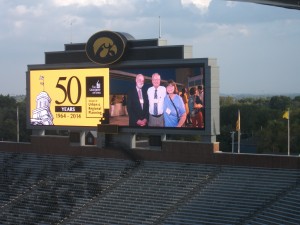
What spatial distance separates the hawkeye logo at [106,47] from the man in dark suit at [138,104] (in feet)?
5.05

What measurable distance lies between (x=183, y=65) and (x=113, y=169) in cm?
585

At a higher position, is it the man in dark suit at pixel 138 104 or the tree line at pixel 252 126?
the man in dark suit at pixel 138 104

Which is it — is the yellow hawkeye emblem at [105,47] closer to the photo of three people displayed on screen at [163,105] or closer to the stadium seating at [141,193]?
the photo of three people displayed on screen at [163,105]

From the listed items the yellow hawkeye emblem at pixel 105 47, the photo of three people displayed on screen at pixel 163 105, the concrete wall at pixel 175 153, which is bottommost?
the concrete wall at pixel 175 153

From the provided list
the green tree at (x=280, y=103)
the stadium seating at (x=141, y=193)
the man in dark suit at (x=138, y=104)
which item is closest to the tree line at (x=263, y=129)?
the man in dark suit at (x=138, y=104)

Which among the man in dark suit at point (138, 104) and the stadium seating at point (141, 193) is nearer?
the stadium seating at point (141, 193)

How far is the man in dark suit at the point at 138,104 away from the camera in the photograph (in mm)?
28984

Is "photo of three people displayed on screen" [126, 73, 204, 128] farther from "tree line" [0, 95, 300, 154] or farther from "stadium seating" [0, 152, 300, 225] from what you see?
"tree line" [0, 95, 300, 154]

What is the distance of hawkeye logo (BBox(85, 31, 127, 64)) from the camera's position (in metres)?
29.6

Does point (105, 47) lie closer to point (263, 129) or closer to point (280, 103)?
point (263, 129)

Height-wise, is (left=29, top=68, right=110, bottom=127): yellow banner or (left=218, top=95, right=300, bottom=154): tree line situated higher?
(left=29, top=68, right=110, bottom=127): yellow banner

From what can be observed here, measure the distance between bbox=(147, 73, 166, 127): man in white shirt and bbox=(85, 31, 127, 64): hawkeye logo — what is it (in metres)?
2.18

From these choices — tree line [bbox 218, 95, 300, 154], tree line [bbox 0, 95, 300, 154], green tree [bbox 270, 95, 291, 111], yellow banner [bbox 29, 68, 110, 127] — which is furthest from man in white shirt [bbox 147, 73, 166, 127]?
green tree [bbox 270, 95, 291, 111]

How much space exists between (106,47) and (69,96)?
2.99m
